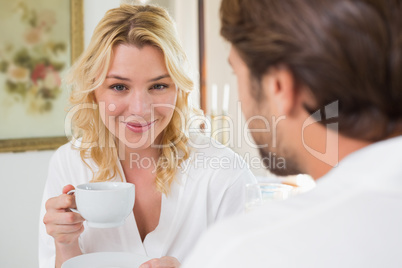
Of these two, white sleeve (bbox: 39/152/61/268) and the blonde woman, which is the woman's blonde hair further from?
white sleeve (bbox: 39/152/61/268)

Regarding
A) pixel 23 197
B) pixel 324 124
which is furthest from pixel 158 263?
pixel 23 197

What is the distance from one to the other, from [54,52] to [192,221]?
4.52 ft

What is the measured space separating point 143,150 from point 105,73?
1.15ft

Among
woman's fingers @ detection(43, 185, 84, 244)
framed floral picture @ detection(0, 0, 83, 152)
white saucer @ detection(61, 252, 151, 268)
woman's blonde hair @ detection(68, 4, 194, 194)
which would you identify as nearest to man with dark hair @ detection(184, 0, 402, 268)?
white saucer @ detection(61, 252, 151, 268)

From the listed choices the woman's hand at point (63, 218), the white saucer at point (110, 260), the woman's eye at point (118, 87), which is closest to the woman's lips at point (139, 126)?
the woman's eye at point (118, 87)

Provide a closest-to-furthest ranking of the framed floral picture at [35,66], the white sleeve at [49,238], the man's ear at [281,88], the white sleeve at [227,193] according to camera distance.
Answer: the man's ear at [281,88]
the white sleeve at [49,238]
the white sleeve at [227,193]
the framed floral picture at [35,66]

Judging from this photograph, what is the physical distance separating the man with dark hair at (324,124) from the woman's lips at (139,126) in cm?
79

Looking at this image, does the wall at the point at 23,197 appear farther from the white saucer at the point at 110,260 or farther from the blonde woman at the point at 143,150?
the white saucer at the point at 110,260

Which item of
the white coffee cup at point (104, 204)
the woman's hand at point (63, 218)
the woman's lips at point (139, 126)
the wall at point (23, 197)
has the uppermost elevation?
the woman's lips at point (139, 126)

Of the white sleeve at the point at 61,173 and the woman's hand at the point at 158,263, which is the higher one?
the white sleeve at the point at 61,173

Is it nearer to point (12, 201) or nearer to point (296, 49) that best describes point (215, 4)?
point (12, 201)

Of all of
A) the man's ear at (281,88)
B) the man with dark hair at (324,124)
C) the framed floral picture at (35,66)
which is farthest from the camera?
the framed floral picture at (35,66)

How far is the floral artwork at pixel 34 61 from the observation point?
7.45 ft

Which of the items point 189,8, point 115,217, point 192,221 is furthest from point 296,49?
point 189,8
